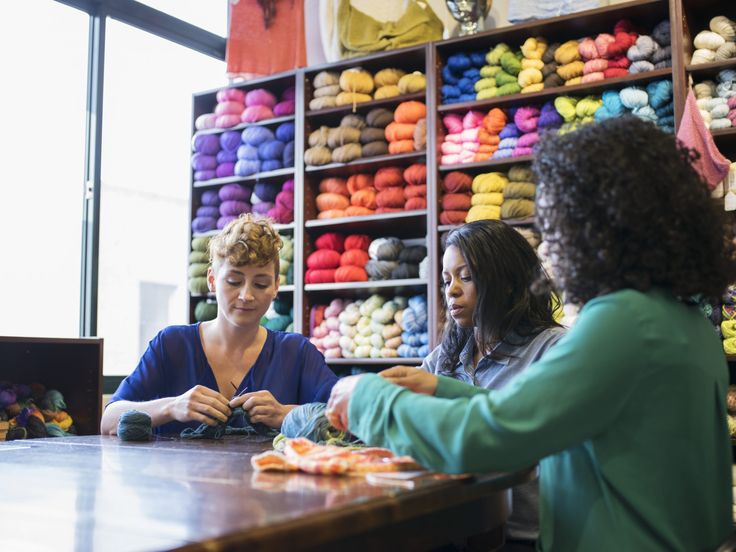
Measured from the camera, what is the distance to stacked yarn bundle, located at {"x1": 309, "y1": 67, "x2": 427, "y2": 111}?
4.14m

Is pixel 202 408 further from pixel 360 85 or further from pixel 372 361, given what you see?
pixel 360 85

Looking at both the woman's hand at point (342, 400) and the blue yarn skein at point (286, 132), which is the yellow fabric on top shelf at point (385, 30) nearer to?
the blue yarn skein at point (286, 132)

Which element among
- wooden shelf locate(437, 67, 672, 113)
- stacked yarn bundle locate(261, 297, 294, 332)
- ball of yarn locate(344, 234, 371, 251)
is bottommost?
stacked yarn bundle locate(261, 297, 294, 332)

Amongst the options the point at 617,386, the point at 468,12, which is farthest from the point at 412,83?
the point at 617,386

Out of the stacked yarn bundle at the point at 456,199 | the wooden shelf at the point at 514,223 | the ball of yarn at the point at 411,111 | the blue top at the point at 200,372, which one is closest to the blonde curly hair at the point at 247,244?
the blue top at the point at 200,372

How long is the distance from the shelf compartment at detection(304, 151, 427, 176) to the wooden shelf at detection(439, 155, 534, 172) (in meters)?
0.16

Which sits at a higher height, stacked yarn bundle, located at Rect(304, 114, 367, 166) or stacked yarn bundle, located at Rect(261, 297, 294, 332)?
stacked yarn bundle, located at Rect(304, 114, 367, 166)

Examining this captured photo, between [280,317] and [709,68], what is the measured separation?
2.31 meters

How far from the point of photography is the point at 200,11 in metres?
5.04

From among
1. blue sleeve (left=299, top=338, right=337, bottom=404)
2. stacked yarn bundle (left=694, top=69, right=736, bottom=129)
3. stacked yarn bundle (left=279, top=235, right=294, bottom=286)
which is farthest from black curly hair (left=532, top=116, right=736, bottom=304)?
stacked yarn bundle (left=279, top=235, right=294, bottom=286)

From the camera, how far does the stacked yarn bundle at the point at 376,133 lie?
4.20m

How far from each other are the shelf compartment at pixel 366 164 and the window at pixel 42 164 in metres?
1.20

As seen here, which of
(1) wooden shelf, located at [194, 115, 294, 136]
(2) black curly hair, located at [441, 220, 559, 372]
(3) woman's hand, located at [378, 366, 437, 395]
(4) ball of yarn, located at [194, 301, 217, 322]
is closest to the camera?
(3) woman's hand, located at [378, 366, 437, 395]

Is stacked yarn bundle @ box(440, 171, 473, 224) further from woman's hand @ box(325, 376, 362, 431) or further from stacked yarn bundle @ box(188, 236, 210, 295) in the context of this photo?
woman's hand @ box(325, 376, 362, 431)
